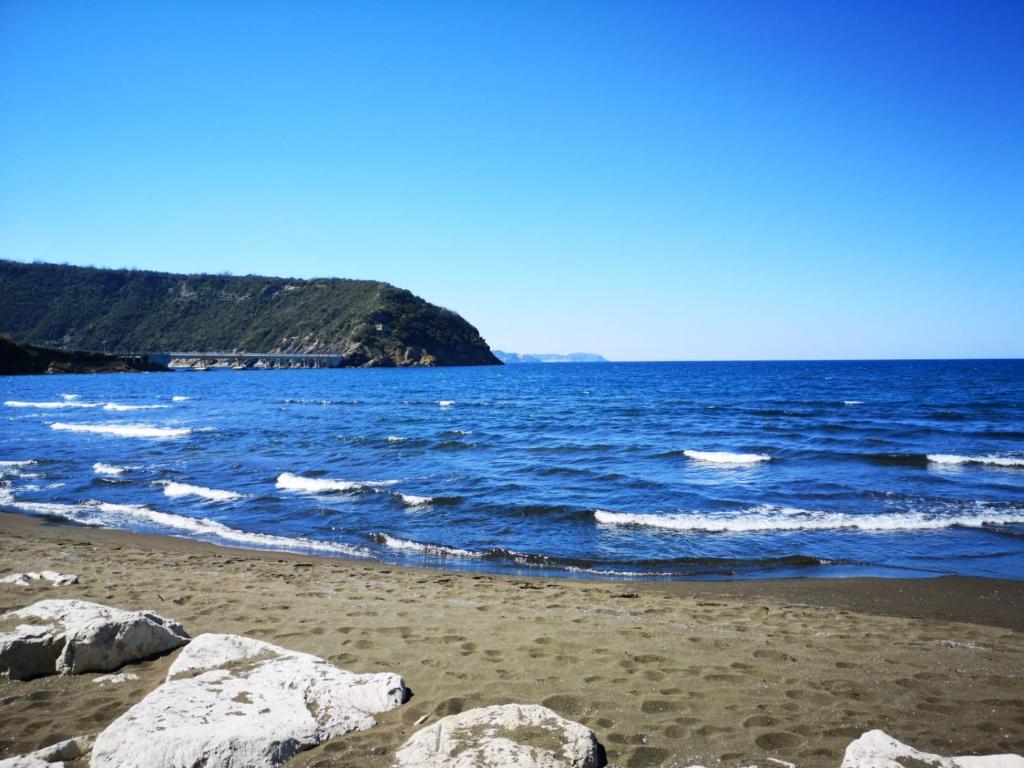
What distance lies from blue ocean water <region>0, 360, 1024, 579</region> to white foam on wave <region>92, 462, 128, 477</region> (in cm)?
10

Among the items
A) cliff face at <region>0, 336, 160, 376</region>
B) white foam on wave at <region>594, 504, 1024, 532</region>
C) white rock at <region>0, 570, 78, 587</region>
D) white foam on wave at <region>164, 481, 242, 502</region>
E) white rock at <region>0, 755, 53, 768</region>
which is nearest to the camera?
white rock at <region>0, 755, 53, 768</region>

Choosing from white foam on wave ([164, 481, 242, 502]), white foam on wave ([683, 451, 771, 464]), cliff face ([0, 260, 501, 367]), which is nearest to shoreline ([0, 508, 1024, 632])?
white foam on wave ([164, 481, 242, 502])

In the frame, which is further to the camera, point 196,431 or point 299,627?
point 196,431

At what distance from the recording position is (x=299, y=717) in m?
3.84

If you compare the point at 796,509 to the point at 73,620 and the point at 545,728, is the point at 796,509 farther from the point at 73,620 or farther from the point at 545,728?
the point at 73,620

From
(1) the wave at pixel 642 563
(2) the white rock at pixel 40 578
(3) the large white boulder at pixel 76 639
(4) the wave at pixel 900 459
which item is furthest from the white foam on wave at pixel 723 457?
(3) the large white boulder at pixel 76 639

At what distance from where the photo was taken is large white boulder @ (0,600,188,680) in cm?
485

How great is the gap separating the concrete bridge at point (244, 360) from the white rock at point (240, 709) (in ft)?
449

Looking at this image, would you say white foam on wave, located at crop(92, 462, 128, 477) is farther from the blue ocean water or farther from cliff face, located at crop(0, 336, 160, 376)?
cliff face, located at crop(0, 336, 160, 376)

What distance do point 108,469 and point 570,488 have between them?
15093mm

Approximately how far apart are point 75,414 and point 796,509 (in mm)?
41345

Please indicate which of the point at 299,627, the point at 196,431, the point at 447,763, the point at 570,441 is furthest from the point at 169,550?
the point at 196,431

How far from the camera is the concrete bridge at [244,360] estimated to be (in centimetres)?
13238

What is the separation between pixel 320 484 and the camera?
16750mm
